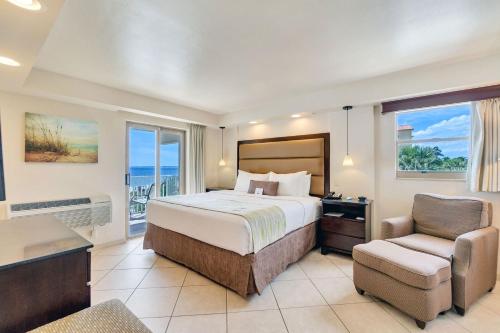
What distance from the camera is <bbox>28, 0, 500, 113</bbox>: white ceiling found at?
1.75 meters

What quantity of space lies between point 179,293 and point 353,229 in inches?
94.2

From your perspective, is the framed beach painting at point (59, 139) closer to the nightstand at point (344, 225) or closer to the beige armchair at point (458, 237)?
the nightstand at point (344, 225)

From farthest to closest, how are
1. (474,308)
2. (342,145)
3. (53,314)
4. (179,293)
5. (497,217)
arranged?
(342,145), (497,217), (179,293), (474,308), (53,314)

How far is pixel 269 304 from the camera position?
2.22 metres

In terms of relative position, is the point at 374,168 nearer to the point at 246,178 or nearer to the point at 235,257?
the point at 246,178

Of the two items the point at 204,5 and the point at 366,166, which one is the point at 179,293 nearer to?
the point at 204,5

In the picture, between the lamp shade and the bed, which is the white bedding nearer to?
the bed

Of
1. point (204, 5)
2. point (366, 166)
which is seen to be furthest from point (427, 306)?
point (204, 5)

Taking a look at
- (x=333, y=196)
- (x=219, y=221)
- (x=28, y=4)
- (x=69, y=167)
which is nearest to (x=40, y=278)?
(x=28, y=4)

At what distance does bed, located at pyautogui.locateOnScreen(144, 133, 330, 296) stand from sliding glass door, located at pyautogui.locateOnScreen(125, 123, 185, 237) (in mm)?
1156

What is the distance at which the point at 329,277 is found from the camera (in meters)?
2.76

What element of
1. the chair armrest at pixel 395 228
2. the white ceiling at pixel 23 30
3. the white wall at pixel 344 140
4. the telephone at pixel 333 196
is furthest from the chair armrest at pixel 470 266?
the white ceiling at pixel 23 30

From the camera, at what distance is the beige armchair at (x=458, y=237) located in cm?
203

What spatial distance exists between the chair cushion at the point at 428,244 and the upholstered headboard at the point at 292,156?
149cm
